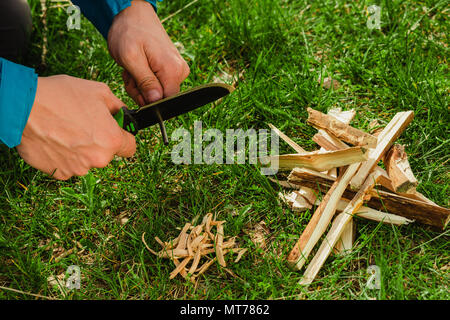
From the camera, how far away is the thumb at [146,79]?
7.52 feet

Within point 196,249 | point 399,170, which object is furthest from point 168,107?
point 399,170

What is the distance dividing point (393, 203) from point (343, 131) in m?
0.48

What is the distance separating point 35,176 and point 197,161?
107cm

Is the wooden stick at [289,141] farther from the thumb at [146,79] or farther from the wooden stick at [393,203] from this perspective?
the thumb at [146,79]

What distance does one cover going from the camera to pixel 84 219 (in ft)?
8.21

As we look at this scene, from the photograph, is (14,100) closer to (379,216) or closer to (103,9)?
(103,9)

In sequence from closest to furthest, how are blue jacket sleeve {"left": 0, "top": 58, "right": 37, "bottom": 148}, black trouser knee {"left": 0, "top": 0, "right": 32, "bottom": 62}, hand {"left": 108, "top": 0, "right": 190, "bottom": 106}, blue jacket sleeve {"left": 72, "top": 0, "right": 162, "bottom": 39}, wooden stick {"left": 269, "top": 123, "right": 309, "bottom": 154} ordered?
1. blue jacket sleeve {"left": 0, "top": 58, "right": 37, "bottom": 148}
2. hand {"left": 108, "top": 0, "right": 190, "bottom": 106}
3. blue jacket sleeve {"left": 72, "top": 0, "right": 162, "bottom": 39}
4. wooden stick {"left": 269, "top": 123, "right": 309, "bottom": 154}
5. black trouser knee {"left": 0, "top": 0, "right": 32, "bottom": 62}

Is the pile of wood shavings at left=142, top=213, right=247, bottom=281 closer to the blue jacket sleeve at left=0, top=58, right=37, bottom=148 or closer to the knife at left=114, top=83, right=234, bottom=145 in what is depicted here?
the knife at left=114, top=83, right=234, bottom=145

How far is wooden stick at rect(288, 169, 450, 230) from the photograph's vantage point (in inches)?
84.9

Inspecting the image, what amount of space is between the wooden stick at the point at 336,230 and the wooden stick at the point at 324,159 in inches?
6.5

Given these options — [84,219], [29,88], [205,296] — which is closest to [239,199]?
[205,296]

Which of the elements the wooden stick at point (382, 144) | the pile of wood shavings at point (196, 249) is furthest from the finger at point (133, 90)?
the wooden stick at point (382, 144)

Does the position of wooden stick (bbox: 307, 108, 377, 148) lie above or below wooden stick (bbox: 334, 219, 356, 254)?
above

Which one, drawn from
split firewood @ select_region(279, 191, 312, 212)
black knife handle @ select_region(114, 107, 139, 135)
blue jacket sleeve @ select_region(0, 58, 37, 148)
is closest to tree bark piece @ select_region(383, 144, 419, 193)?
split firewood @ select_region(279, 191, 312, 212)
